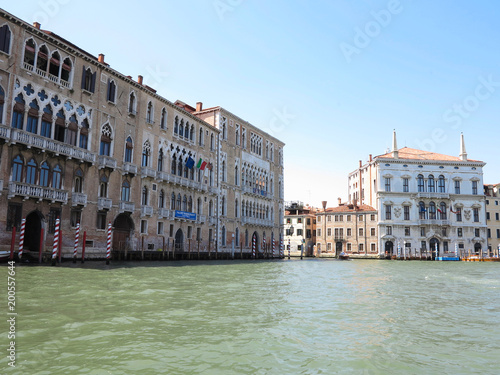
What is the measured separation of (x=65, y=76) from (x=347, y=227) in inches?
1700

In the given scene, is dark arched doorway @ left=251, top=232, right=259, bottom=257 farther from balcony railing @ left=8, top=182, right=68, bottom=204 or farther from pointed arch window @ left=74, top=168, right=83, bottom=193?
balcony railing @ left=8, top=182, right=68, bottom=204

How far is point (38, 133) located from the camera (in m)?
20.8

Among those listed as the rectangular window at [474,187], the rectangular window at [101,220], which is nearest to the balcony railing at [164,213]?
the rectangular window at [101,220]

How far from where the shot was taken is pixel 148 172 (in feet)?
92.4

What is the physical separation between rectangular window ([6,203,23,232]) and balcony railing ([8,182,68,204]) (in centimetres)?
56

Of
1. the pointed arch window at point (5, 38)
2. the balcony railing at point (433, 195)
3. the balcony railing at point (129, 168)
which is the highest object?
the pointed arch window at point (5, 38)

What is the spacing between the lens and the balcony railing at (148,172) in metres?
27.8

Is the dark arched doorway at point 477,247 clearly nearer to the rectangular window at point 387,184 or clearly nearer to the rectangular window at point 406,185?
the rectangular window at point 406,185

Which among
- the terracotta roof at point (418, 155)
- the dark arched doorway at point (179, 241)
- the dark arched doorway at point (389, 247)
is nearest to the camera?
the dark arched doorway at point (179, 241)

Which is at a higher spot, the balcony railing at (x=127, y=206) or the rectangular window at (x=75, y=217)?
the balcony railing at (x=127, y=206)

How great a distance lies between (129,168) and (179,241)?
7.94 metres

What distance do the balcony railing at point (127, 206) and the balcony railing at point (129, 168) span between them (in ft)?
6.24

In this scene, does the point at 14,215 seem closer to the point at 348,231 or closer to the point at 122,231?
the point at 122,231

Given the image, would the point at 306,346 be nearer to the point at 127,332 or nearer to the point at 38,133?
the point at 127,332
